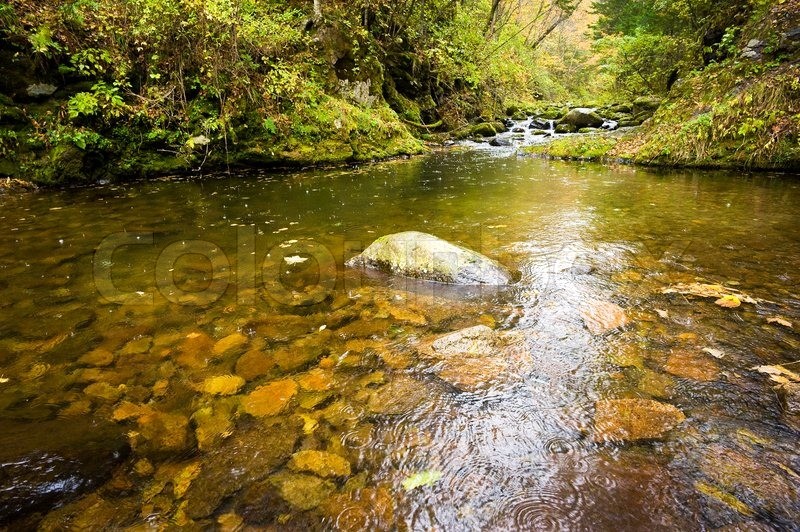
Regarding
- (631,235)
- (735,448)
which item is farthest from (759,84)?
(735,448)

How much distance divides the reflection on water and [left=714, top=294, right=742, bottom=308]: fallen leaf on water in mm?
66

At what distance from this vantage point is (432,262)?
3.66 metres

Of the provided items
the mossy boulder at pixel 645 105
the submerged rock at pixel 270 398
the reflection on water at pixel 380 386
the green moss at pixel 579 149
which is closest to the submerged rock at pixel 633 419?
the reflection on water at pixel 380 386

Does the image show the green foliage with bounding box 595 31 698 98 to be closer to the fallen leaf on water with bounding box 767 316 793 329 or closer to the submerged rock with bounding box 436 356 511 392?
the fallen leaf on water with bounding box 767 316 793 329

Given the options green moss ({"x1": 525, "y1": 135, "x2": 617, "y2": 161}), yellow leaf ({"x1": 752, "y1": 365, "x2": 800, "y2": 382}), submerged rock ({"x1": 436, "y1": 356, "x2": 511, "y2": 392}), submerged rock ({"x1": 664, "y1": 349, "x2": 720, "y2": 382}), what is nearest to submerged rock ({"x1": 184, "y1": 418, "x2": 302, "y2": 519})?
submerged rock ({"x1": 436, "y1": 356, "x2": 511, "y2": 392})

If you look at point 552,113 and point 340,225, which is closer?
point 340,225

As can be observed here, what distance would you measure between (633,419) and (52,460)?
2632 mm

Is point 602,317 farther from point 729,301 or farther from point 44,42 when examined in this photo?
point 44,42

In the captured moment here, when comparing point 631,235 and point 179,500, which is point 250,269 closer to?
point 179,500

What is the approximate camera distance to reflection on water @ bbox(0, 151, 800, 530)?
1.55 m

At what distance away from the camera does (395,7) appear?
13.8 meters

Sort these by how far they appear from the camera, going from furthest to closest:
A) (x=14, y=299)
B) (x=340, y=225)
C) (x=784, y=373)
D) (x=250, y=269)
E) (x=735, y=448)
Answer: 1. (x=340, y=225)
2. (x=250, y=269)
3. (x=14, y=299)
4. (x=784, y=373)
5. (x=735, y=448)

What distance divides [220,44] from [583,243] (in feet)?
28.2

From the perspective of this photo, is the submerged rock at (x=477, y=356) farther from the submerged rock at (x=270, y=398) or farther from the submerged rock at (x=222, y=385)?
the submerged rock at (x=222, y=385)
